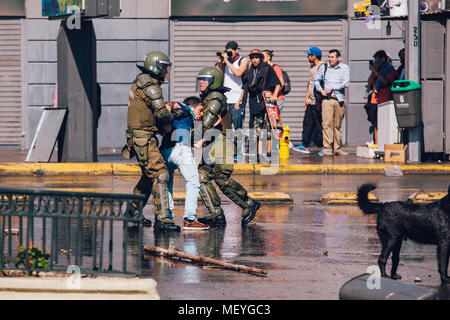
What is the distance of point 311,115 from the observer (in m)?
21.3

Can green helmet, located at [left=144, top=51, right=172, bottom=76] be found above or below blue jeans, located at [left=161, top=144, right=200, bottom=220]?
above

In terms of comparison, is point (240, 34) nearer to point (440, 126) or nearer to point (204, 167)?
point (440, 126)

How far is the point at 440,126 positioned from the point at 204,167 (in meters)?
7.72

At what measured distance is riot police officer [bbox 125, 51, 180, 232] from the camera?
1088cm

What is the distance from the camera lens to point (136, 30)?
22250 mm

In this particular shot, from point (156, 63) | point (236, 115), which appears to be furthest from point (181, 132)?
point (236, 115)

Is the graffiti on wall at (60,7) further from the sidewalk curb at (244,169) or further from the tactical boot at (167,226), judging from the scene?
the tactical boot at (167,226)

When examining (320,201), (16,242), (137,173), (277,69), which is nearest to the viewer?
(16,242)

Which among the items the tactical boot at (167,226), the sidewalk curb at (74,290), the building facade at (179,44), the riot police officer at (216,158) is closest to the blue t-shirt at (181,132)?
the riot police officer at (216,158)

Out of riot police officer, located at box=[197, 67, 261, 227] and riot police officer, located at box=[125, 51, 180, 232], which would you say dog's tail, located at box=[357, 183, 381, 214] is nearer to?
riot police officer, located at box=[125, 51, 180, 232]

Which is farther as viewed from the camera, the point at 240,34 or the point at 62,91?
the point at 240,34

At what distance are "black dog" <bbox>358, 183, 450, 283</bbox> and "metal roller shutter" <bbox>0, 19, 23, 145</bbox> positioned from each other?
50.4ft

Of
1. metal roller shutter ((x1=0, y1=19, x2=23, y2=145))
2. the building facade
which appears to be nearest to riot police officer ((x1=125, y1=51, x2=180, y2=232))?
the building facade
